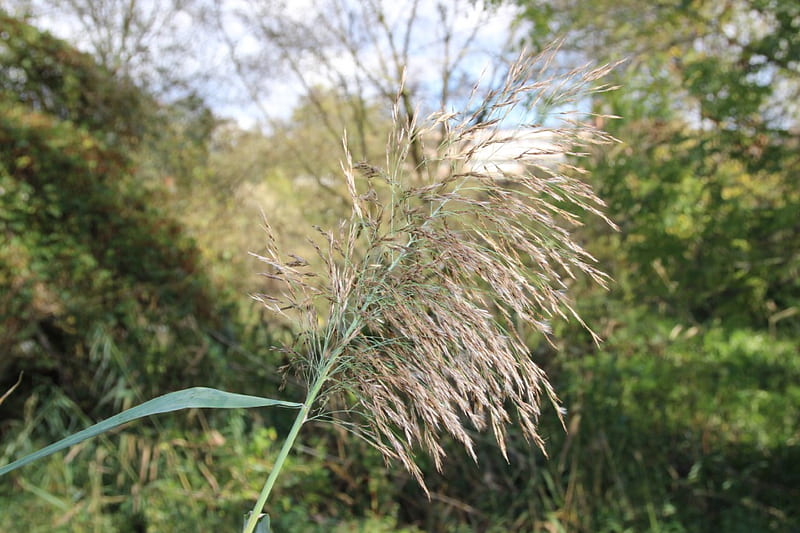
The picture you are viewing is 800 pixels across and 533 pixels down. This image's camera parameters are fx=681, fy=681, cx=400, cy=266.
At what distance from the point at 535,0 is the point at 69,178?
361cm

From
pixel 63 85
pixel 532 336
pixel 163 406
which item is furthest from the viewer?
pixel 63 85

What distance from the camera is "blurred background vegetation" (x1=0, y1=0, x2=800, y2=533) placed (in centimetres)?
353

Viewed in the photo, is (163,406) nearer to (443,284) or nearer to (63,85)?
(443,284)

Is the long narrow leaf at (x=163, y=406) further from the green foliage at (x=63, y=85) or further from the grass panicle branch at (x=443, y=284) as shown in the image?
the green foliage at (x=63, y=85)

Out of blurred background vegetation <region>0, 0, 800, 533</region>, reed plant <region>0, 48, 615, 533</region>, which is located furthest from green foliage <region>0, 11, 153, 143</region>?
reed plant <region>0, 48, 615, 533</region>

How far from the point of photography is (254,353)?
449cm

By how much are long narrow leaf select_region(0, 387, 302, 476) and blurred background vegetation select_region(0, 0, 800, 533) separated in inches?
99.3

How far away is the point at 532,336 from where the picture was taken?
389 cm

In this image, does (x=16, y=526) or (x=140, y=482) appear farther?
(x=140, y=482)

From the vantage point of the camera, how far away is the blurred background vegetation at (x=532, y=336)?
11.6ft

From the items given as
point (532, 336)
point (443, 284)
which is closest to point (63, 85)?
point (532, 336)

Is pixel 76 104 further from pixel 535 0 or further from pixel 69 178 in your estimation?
pixel 535 0

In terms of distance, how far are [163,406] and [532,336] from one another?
3161 millimetres

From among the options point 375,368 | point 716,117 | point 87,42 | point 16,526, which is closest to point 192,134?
point 87,42
